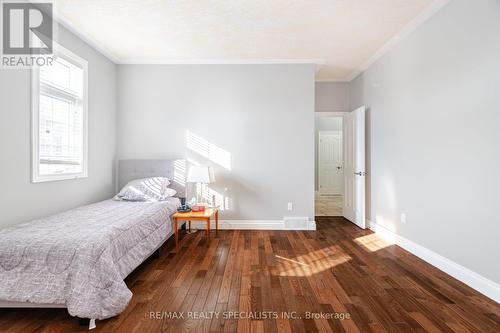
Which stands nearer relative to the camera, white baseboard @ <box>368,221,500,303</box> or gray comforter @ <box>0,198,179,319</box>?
gray comforter @ <box>0,198,179,319</box>

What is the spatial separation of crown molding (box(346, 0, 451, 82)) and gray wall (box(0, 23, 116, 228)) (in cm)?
421

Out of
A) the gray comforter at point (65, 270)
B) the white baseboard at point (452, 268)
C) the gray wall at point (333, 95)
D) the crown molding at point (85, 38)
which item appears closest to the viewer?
the gray comforter at point (65, 270)

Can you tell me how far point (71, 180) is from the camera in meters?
3.36

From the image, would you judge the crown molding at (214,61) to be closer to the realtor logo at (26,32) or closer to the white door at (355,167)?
the white door at (355,167)

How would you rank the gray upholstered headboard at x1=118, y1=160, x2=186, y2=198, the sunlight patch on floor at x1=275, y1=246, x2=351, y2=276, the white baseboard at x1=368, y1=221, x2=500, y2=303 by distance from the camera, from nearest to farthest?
the white baseboard at x1=368, y1=221, x2=500, y2=303
the sunlight patch on floor at x1=275, y1=246, x2=351, y2=276
the gray upholstered headboard at x1=118, y1=160, x2=186, y2=198

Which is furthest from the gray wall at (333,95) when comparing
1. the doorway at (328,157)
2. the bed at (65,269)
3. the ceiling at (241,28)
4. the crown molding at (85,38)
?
the bed at (65,269)

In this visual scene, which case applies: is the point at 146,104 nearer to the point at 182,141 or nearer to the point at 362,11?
the point at 182,141

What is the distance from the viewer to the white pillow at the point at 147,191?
3.72 meters

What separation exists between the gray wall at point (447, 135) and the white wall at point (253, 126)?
1247 mm

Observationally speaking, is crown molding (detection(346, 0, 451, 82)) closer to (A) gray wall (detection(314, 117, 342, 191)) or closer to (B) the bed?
(A) gray wall (detection(314, 117, 342, 191))

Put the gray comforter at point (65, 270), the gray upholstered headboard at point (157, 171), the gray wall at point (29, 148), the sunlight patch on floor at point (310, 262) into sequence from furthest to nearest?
1. the gray upholstered headboard at point (157, 171)
2. the sunlight patch on floor at point (310, 262)
3. the gray wall at point (29, 148)
4. the gray comforter at point (65, 270)

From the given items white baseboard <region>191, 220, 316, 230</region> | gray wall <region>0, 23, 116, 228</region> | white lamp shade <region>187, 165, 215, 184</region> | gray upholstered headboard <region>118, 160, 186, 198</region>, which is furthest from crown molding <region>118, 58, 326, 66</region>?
white baseboard <region>191, 220, 316, 230</region>

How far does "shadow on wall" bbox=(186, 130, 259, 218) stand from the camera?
440 cm

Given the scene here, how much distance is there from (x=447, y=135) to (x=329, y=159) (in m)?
5.82
